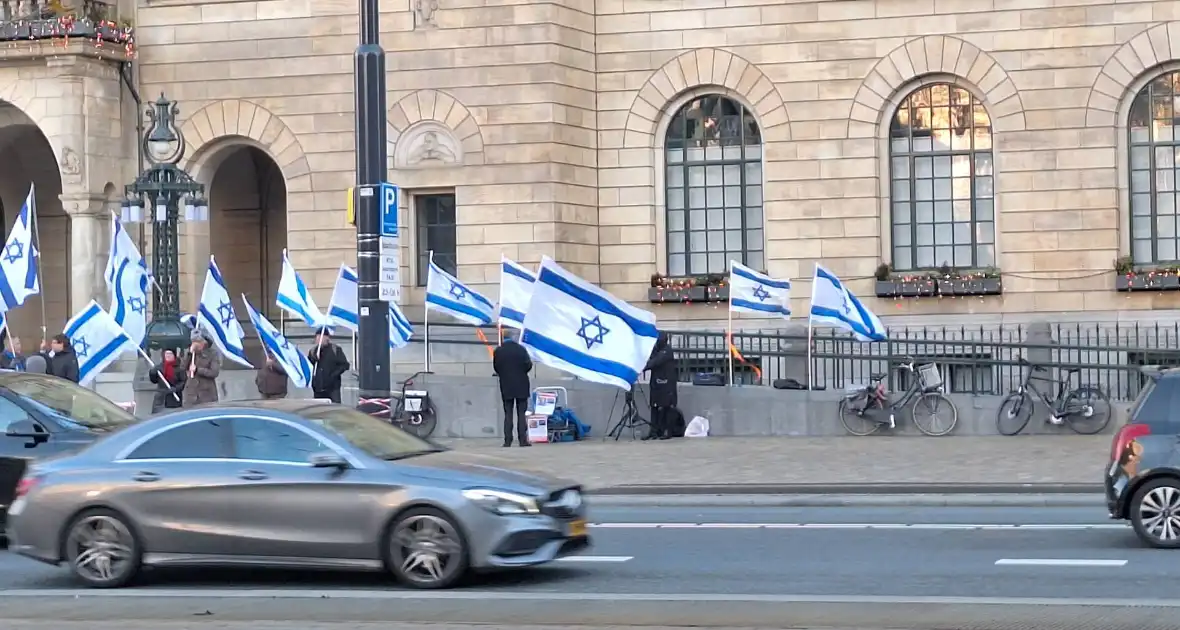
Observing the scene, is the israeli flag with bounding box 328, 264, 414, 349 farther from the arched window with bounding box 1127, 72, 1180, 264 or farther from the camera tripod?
the arched window with bounding box 1127, 72, 1180, 264

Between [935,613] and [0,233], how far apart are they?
92.6 feet

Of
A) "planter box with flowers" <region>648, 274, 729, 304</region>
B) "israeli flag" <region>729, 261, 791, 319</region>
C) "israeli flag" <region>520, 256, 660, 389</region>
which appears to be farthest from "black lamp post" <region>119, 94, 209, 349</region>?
"planter box with flowers" <region>648, 274, 729, 304</region>

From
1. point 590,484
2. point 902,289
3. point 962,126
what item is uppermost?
point 962,126

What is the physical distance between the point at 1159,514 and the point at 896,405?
1150 centimetres

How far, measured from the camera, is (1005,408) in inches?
997

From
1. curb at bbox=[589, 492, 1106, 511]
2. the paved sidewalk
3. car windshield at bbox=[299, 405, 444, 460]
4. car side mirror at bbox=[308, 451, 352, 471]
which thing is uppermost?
car windshield at bbox=[299, 405, 444, 460]

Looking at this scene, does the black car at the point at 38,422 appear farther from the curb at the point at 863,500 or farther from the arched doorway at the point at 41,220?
the arched doorway at the point at 41,220

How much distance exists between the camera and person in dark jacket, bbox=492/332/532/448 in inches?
994

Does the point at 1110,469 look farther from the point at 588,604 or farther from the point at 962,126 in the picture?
the point at 962,126

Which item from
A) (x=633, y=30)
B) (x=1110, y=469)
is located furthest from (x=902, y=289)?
(x=1110, y=469)

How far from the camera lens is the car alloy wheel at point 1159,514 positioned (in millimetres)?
14359

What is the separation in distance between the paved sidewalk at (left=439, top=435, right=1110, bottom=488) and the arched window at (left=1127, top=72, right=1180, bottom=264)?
599 cm

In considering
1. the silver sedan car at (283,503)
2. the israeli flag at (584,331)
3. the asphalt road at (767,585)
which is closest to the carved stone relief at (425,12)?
the israeli flag at (584,331)

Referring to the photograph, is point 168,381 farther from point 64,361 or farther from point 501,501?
point 501,501
